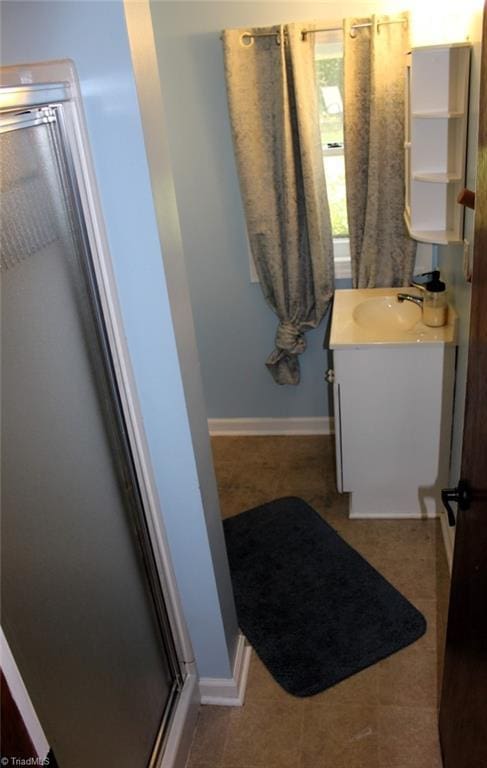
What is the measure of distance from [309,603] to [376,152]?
6.16 feet

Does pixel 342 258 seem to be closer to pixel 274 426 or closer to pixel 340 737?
pixel 274 426

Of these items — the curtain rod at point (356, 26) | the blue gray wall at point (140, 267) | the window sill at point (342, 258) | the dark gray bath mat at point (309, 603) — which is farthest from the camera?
the window sill at point (342, 258)

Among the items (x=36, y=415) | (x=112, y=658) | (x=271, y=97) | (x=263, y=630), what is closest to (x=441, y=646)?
(x=263, y=630)

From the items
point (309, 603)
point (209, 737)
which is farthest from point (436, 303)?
point (209, 737)

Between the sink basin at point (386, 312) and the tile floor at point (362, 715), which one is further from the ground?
the sink basin at point (386, 312)

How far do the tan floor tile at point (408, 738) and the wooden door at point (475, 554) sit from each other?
0.28 meters

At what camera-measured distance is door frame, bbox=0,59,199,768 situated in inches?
46.0

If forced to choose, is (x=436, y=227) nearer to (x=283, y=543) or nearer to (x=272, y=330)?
(x=272, y=330)

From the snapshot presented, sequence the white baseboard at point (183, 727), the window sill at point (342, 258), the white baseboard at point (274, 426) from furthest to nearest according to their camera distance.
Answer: the white baseboard at point (274, 426) → the window sill at point (342, 258) → the white baseboard at point (183, 727)

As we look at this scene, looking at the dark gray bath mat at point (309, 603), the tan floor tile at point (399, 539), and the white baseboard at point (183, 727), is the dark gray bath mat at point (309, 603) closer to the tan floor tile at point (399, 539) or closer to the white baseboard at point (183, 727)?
the tan floor tile at point (399, 539)

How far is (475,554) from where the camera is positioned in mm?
1267

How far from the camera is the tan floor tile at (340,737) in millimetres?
1793

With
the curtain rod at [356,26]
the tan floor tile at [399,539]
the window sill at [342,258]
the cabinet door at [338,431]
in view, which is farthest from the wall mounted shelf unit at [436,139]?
the tan floor tile at [399,539]

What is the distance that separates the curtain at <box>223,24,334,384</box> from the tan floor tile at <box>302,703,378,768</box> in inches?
67.2
